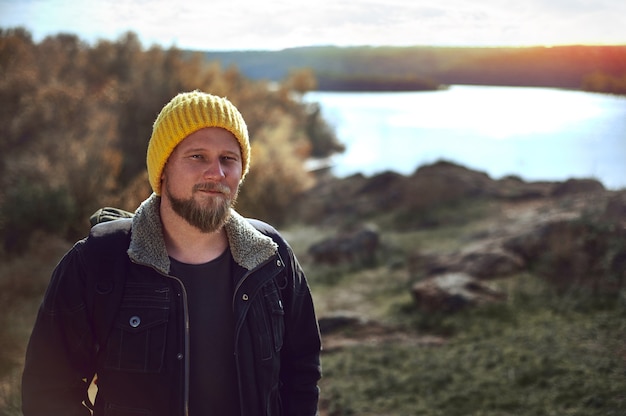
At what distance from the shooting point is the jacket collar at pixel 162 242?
6.70 ft

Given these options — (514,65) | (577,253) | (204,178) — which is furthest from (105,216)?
(514,65)

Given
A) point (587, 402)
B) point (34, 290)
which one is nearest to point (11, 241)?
point (34, 290)

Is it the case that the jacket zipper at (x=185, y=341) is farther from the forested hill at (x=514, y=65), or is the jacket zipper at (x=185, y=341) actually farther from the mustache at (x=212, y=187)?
the forested hill at (x=514, y=65)

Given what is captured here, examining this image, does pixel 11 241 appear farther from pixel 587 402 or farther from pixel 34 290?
pixel 587 402

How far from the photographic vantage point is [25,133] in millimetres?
15211

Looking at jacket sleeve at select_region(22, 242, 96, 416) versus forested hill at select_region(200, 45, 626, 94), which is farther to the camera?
forested hill at select_region(200, 45, 626, 94)

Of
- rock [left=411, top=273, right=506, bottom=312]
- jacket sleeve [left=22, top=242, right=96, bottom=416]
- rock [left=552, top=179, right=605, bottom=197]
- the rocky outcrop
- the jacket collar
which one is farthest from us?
the rocky outcrop

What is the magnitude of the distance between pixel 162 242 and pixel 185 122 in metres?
0.43

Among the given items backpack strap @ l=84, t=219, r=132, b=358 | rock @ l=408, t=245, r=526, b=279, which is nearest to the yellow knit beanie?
backpack strap @ l=84, t=219, r=132, b=358

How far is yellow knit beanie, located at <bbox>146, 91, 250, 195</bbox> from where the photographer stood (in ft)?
7.13

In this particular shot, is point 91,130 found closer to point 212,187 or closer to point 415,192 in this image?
point 415,192

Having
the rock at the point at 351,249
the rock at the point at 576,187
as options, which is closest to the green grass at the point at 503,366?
the rock at the point at 351,249

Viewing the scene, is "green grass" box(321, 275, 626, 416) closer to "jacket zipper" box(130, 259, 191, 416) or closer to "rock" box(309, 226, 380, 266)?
"jacket zipper" box(130, 259, 191, 416)

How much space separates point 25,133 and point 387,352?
12040 mm
